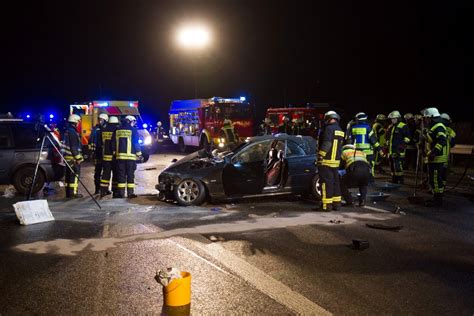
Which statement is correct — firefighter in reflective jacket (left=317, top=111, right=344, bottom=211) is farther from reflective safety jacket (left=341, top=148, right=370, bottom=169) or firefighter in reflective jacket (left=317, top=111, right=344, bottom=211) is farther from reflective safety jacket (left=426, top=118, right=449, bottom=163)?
reflective safety jacket (left=426, top=118, right=449, bottom=163)

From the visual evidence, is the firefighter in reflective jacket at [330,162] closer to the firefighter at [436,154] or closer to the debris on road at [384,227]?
the debris on road at [384,227]

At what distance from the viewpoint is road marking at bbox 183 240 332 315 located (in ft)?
14.8

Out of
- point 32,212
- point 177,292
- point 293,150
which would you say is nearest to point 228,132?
point 293,150

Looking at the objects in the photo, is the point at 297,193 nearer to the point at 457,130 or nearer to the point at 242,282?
the point at 242,282

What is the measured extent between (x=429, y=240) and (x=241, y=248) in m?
2.73

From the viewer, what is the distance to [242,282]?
5.18 meters

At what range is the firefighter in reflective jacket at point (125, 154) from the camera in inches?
423

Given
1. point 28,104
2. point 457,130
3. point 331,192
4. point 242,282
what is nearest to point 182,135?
point 457,130

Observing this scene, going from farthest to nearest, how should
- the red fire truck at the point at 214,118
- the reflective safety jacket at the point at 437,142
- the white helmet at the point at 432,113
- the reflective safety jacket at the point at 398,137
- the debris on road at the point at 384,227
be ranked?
the red fire truck at the point at 214,118 < the reflective safety jacket at the point at 398,137 < the white helmet at the point at 432,113 < the reflective safety jacket at the point at 437,142 < the debris on road at the point at 384,227

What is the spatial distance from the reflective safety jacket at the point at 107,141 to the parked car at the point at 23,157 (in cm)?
130

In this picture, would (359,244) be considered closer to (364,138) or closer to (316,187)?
(316,187)

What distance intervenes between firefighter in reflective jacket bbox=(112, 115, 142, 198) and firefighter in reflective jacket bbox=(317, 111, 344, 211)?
427cm

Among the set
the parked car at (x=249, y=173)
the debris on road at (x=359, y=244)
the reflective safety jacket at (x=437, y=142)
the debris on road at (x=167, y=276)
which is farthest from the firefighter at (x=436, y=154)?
the debris on road at (x=167, y=276)

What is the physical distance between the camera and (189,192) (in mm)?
9727
